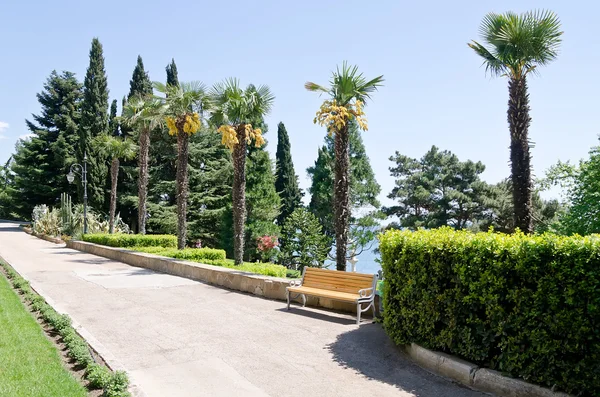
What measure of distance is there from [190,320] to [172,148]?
26.6 metres

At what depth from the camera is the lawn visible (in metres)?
4.04

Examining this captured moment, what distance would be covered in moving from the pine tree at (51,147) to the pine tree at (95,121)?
4.87 meters

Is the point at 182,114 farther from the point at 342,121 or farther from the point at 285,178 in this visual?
the point at 285,178

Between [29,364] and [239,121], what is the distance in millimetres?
10139

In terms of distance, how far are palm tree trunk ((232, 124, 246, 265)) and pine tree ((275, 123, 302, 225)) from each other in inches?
881

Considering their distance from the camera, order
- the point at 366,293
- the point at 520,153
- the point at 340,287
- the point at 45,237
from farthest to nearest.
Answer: the point at 45,237
the point at 520,153
the point at 340,287
the point at 366,293

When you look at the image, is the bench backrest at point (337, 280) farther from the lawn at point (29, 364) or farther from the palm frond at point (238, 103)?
the palm frond at point (238, 103)

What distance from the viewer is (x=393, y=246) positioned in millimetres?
5703

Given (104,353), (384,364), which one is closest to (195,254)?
(104,353)

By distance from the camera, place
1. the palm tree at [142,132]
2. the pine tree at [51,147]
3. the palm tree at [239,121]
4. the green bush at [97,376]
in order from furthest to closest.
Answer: the pine tree at [51,147] → the palm tree at [142,132] → the palm tree at [239,121] → the green bush at [97,376]

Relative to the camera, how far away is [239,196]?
45.6ft

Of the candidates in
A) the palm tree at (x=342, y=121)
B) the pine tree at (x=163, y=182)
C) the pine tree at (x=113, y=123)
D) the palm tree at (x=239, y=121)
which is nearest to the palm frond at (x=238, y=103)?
the palm tree at (x=239, y=121)

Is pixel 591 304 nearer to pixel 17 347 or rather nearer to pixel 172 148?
pixel 17 347

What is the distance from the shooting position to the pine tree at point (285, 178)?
3669 cm
